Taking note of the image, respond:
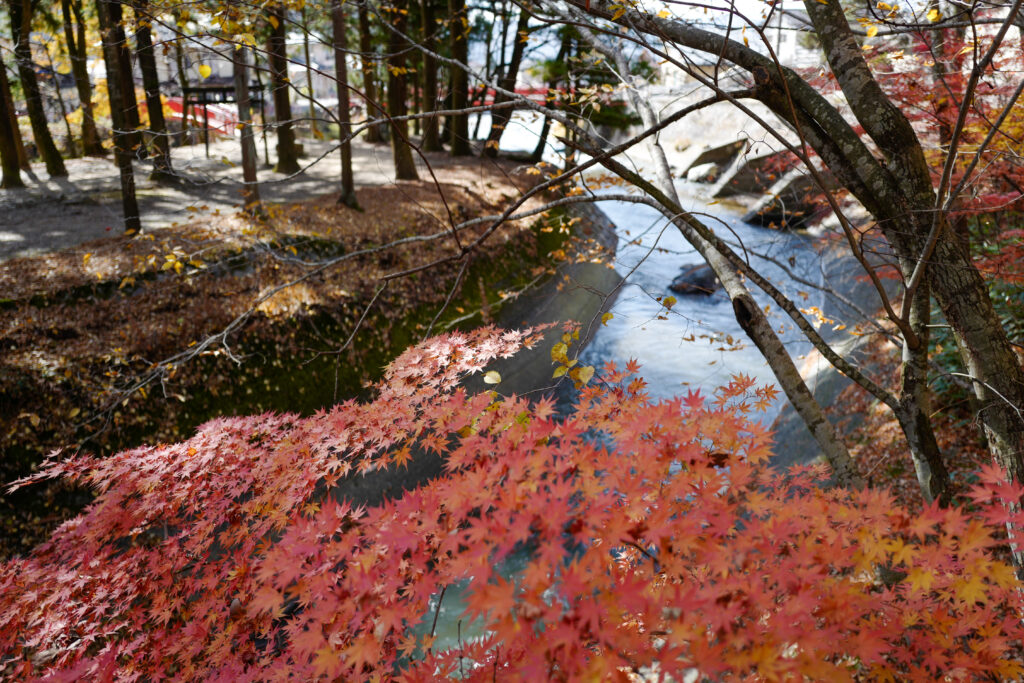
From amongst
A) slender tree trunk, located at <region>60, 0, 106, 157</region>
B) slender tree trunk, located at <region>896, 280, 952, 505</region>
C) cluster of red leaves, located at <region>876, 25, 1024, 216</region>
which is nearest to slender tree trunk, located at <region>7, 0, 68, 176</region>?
slender tree trunk, located at <region>60, 0, 106, 157</region>

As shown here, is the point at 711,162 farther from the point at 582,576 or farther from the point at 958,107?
the point at 582,576

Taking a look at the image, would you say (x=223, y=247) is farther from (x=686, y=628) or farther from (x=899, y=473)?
(x=899, y=473)

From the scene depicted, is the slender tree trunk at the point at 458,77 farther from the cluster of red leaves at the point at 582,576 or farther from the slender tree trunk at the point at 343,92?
the cluster of red leaves at the point at 582,576

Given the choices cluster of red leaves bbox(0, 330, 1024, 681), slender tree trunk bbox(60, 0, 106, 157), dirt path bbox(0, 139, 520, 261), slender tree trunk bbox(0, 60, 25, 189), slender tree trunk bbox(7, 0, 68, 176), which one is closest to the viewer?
cluster of red leaves bbox(0, 330, 1024, 681)

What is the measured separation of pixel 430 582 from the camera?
166 centimetres

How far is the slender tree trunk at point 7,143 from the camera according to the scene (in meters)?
9.40

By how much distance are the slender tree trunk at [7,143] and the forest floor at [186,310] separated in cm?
34

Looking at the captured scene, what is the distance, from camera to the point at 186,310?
6.34 meters

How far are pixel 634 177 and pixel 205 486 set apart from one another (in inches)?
115

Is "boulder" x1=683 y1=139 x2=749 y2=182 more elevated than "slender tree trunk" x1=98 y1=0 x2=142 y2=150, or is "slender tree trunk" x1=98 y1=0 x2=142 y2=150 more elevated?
"slender tree trunk" x1=98 y1=0 x2=142 y2=150

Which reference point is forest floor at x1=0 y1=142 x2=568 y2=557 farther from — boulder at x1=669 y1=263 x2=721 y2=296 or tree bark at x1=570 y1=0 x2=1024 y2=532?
boulder at x1=669 y1=263 x2=721 y2=296

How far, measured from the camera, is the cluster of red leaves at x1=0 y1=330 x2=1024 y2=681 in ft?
4.62

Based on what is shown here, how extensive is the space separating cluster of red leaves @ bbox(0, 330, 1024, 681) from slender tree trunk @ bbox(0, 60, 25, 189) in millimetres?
10401

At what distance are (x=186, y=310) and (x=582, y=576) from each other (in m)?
6.39
